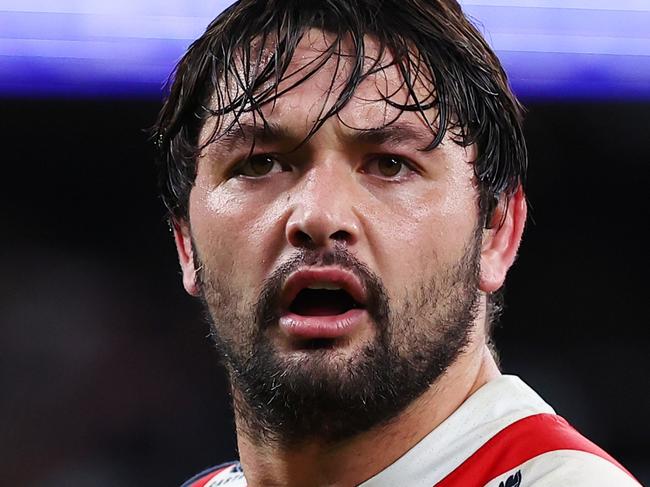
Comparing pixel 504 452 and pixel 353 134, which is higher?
pixel 353 134

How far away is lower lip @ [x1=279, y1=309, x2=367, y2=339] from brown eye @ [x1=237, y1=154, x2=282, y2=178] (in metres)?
0.26

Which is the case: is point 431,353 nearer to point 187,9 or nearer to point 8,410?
point 187,9

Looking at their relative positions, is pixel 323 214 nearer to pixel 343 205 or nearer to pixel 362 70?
pixel 343 205

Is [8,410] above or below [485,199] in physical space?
below

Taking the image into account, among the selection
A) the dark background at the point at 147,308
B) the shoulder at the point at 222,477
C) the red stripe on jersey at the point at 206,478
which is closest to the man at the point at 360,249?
the shoulder at the point at 222,477

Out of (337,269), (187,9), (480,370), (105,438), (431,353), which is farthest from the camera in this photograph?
(105,438)

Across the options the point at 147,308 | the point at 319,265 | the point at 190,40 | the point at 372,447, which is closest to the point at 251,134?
the point at 319,265

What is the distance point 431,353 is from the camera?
5.61ft

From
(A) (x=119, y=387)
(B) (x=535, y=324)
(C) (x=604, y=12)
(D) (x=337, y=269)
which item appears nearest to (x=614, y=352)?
(B) (x=535, y=324)

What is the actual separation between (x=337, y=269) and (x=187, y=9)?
2.39 meters

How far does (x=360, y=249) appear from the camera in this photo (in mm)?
1624

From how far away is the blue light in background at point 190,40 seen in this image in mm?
3771

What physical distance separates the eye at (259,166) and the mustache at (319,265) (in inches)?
7.2

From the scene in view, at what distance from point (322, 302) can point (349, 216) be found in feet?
0.49
